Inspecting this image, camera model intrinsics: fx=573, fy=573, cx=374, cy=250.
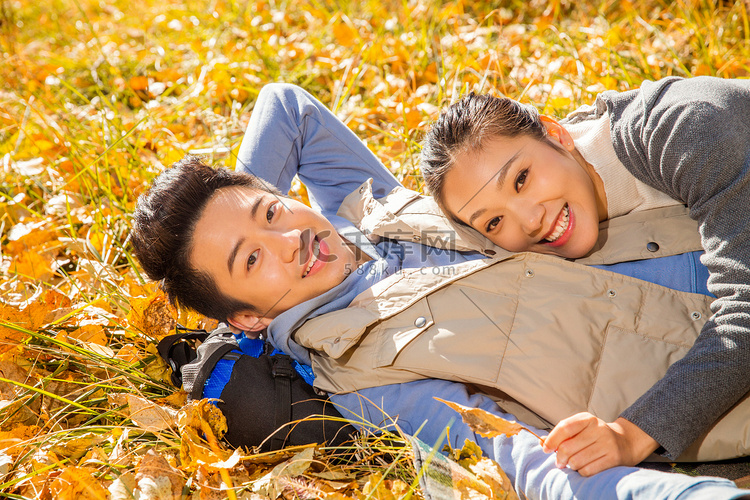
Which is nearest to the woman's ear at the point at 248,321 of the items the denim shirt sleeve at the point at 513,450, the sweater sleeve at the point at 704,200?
the denim shirt sleeve at the point at 513,450

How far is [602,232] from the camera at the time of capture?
186 centimetres

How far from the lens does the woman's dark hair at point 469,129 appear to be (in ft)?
5.98

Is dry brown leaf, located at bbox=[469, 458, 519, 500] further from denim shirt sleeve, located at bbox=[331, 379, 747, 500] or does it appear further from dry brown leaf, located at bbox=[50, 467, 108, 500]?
dry brown leaf, located at bbox=[50, 467, 108, 500]

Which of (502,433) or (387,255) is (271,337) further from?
(502,433)

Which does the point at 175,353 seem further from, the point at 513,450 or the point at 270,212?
the point at 513,450

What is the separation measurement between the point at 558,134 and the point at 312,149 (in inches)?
39.3

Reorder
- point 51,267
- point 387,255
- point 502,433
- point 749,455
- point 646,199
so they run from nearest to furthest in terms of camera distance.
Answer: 1. point 502,433
2. point 749,455
3. point 646,199
4. point 387,255
5. point 51,267

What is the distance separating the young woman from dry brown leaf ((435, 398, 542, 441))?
0.09 metres

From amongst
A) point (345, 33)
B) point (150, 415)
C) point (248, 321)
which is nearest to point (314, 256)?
point (248, 321)

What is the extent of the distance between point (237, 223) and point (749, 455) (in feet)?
5.27

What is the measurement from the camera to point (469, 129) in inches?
72.4

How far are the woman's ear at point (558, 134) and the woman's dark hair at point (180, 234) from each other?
1069 millimetres

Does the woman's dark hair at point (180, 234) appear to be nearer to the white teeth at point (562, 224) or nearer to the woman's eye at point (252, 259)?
the woman's eye at point (252, 259)

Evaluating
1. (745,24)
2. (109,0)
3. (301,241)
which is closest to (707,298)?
(301,241)
